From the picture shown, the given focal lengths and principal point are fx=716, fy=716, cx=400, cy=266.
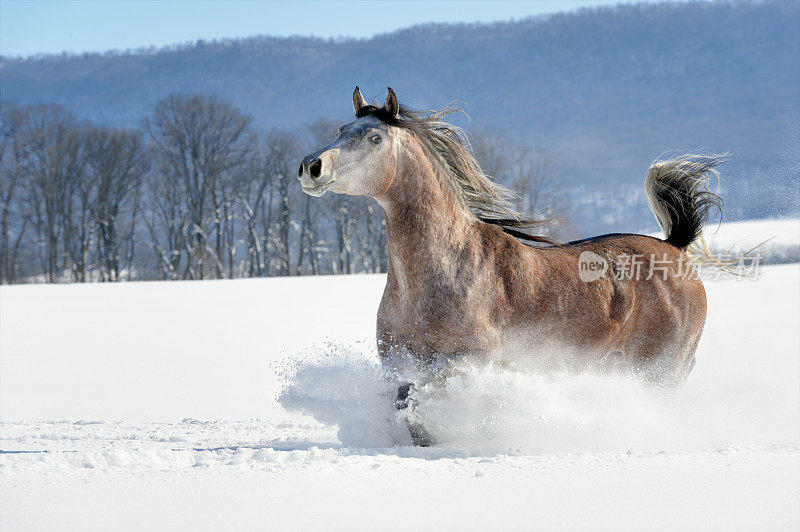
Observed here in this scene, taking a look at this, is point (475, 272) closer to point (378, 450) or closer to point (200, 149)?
point (378, 450)

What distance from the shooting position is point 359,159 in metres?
3.99

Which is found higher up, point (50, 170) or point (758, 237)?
point (50, 170)

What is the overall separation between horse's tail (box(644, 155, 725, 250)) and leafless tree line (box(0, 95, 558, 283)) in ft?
107

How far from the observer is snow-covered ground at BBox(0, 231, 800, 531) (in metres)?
2.62

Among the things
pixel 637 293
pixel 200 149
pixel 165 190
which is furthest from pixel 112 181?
pixel 637 293

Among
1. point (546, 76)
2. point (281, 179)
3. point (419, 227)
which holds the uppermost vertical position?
point (546, 76)

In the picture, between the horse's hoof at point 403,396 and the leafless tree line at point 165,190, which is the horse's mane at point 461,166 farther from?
the leafless tree line at point 165,190

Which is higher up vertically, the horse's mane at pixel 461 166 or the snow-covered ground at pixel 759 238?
the horse's mane at pixel 461 166

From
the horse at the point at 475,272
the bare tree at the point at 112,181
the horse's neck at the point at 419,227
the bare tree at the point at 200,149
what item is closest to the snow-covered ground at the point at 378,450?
the horse at the point at 475,272

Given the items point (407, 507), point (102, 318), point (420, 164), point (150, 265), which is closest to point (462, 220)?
point (420, 164)

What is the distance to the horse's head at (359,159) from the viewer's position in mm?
3799

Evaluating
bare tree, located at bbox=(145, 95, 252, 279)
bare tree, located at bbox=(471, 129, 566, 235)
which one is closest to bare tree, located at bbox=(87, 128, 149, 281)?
bare tree, located at bbox=(145, 95, 252, 279)

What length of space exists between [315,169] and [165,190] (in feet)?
137

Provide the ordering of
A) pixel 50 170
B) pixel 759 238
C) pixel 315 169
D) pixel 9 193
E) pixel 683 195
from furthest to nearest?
1. pixel 50 170
2. pixel 9 193
3. pixel 759 238
4. pixel 683 195
5. pixel 315 169
